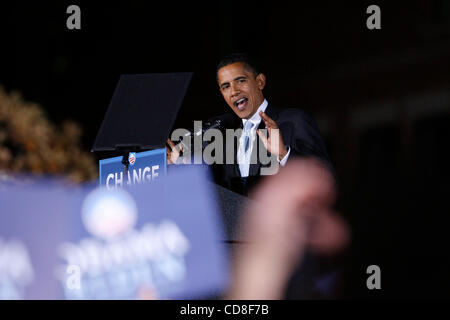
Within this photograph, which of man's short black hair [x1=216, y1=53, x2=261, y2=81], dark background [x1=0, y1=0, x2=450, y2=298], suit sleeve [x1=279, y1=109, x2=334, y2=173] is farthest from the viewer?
dark background [x1=0, y1=0, x2=450, y2=298]

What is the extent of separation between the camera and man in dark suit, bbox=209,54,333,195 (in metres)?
3.94

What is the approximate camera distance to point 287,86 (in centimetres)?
784

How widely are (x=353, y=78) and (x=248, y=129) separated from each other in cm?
374

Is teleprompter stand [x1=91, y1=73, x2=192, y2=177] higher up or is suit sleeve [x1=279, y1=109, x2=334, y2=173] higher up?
teleprompter stand [x1=91, y1=73, x2=192, y2=177]

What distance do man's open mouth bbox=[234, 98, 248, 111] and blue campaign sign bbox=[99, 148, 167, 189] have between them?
1018 mm

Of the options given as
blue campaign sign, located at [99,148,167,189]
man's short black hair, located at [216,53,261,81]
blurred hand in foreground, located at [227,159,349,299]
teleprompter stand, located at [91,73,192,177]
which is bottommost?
blurred hand in foreground, located at [227,159,349,299]

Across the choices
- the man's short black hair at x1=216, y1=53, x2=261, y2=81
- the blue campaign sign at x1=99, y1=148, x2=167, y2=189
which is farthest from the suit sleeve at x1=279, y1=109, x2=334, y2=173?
the blue campaign sign at x1=99, y1=148, x2=167, y2=189

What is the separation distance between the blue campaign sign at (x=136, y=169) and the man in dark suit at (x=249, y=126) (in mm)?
802

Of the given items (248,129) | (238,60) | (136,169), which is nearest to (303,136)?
(248,129)

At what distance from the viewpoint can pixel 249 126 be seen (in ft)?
13.5

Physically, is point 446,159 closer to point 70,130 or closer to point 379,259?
point 379,259

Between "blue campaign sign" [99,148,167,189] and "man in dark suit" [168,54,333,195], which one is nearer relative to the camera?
"blue campaign sign" [99,148,167,189]

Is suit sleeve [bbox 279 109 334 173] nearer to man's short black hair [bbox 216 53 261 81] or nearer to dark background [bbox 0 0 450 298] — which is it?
man's short black hair [bbox 216 53 261 81]
